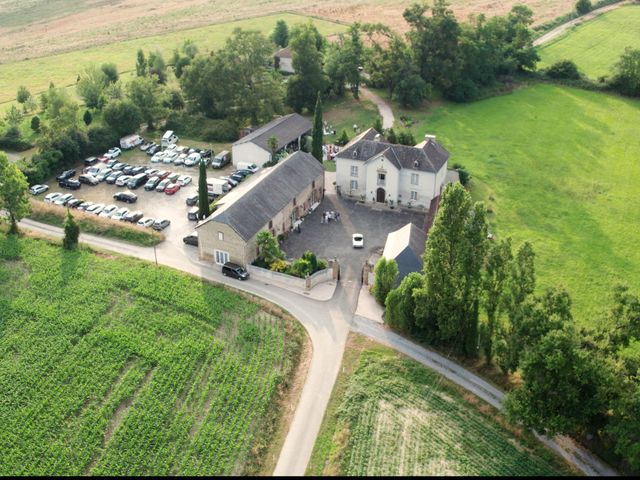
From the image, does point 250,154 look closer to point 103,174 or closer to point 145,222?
point 103,174

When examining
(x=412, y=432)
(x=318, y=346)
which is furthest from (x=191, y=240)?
(x=412, y=432)

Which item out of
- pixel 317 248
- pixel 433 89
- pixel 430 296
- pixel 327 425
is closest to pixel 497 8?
pixel 433 89

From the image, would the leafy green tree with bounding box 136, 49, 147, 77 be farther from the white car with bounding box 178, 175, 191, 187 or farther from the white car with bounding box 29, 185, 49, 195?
the white car with bounding box 29, 185, 49, 195

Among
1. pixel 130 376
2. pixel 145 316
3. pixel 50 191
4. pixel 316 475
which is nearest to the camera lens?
pixel 316 475

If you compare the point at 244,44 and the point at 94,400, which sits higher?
the point at 244,44

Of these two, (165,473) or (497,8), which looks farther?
(497,8)

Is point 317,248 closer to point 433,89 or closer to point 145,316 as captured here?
point 145,316
